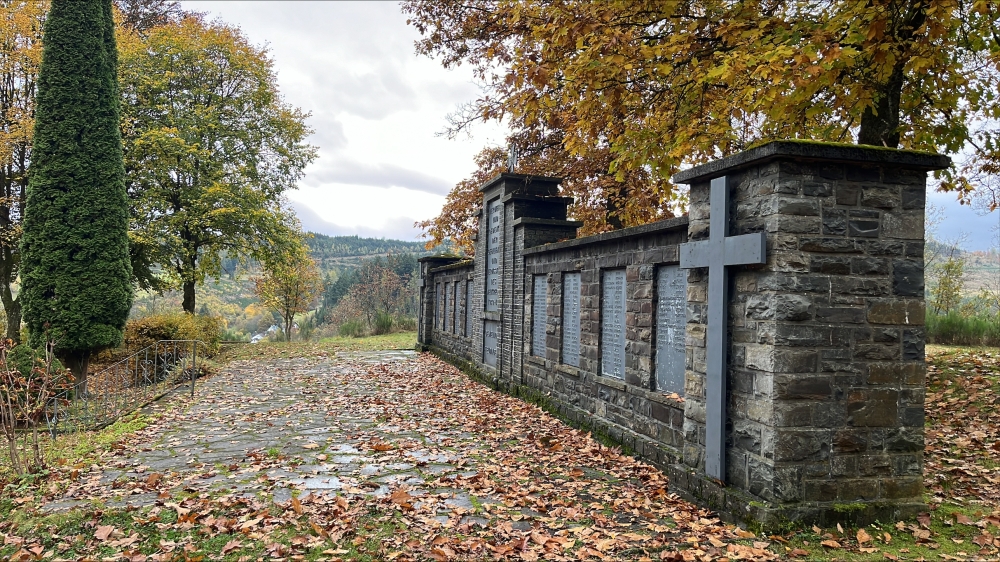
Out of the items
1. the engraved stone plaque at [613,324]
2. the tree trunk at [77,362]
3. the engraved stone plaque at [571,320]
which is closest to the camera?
the engraved stone plaque at [613,324]

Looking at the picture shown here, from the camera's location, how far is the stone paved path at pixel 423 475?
4.47m

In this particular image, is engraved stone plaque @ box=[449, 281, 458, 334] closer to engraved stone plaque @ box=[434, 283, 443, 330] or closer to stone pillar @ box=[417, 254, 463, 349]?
engraved stone plaque @ box=[434, 283, 443, 330]

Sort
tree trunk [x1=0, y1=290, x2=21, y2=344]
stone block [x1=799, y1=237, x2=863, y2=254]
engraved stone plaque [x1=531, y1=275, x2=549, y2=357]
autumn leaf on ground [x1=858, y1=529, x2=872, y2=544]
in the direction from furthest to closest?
tree trunk [x1=0, y1=290, x2=21, y2=344]
engraved stone plaque [x1=531, y1=275, x2=549, y2=357]
stone block [x1=799, y1=237, x2=863, y2=254]
autumn leaf on ground [x1=858, y1=529, x2=872, y2=544]

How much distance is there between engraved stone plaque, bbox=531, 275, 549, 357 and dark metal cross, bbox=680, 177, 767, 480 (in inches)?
195

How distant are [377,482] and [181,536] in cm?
180

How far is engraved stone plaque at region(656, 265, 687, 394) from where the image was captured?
6215 mm

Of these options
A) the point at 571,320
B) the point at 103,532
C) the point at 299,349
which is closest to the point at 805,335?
the point at 571,320

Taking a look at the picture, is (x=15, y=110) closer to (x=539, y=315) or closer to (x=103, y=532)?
(x=539, y=315)

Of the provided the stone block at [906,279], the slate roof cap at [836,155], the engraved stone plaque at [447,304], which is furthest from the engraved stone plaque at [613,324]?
the engraved stone plaque at [447,304]

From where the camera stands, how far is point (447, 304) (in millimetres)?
17469

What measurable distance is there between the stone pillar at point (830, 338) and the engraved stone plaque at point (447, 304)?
502 inches

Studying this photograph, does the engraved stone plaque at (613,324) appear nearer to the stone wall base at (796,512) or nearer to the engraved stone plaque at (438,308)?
the stone wall base at (796,512)

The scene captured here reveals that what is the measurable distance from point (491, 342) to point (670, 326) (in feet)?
21.1

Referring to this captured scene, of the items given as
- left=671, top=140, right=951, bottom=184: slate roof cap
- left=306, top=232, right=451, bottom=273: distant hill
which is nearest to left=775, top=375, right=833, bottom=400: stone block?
left=671, top=140, right=951, bottom=184: slate roof cap
